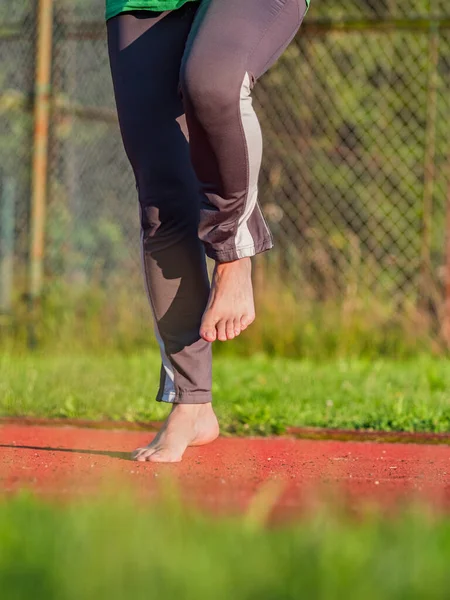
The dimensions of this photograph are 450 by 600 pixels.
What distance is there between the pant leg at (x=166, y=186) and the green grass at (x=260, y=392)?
70 cm

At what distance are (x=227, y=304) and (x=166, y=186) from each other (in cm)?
38

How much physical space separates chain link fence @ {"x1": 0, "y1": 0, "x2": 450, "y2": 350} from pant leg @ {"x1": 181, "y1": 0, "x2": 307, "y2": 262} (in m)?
3.89

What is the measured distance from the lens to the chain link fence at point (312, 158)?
6.72 m

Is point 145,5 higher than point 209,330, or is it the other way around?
point 145,5

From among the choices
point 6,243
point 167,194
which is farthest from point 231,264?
point 6,243

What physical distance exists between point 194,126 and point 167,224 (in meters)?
0.36

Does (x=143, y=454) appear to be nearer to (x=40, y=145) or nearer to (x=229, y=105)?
(x=229, y=105)

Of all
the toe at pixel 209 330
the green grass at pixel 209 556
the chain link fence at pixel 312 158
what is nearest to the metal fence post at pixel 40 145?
the chain link fence at pixel 312 158

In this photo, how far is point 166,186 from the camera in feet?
9.44

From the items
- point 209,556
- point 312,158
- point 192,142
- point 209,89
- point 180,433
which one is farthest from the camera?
point 312,158

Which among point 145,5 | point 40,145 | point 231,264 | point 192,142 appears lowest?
point 231,264

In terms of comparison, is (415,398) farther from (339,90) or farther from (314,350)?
(339,90)

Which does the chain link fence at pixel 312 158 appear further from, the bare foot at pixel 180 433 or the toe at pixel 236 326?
the toe at pixel 236 326

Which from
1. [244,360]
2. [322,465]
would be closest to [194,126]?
[322,465]
